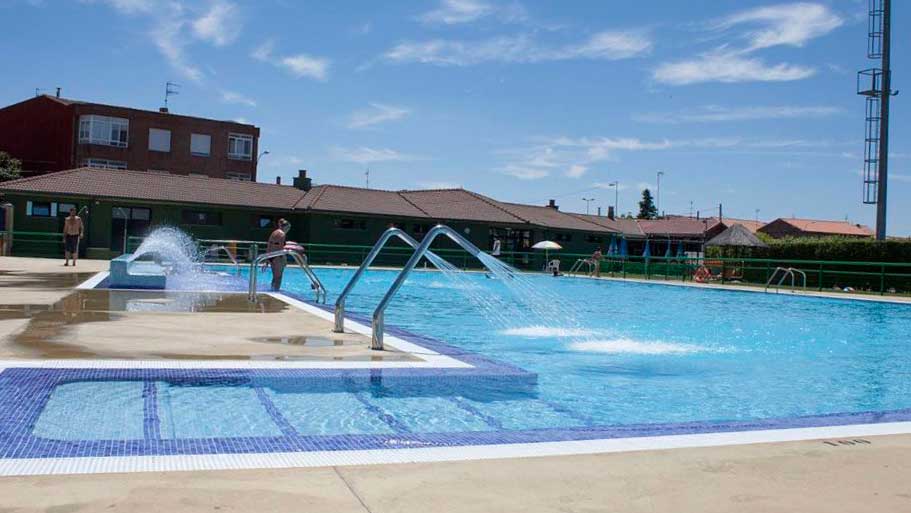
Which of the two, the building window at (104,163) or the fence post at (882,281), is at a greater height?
the building window at (104,163)

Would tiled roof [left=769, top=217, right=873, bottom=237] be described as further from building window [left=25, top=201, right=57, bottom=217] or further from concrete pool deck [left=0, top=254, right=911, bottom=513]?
concrete pool deck [left=0, top=254, right=911, bottom=513]

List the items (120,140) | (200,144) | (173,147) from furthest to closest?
(200,144) → (173,147) → (120,140)

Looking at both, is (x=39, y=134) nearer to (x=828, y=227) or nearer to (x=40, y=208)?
(x=40, y=208)

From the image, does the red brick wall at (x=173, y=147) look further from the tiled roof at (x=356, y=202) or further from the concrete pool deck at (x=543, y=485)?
the concrete pool deck at (x=543, y=485)

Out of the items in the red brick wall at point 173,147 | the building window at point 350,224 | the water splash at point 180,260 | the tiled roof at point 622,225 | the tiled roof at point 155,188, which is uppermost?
the red brick wall at point 173,147

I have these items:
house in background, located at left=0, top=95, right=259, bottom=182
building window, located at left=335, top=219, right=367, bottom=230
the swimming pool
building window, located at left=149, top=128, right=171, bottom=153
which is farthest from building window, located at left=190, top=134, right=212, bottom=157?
the swimming pool

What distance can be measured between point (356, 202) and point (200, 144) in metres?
14.3

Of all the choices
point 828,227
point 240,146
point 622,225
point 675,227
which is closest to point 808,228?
point 828,227

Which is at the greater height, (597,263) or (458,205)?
(458,205)

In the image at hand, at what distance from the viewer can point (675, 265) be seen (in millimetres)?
32250

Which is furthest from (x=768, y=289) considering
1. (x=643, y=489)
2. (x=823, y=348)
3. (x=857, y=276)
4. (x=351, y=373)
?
(x=643, y=489)

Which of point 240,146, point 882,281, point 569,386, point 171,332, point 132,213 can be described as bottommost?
point 569,386

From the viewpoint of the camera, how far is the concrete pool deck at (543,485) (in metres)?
3.41

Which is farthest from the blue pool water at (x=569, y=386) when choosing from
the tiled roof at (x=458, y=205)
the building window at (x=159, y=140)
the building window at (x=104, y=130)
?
the building window at (x=159, y=140)
